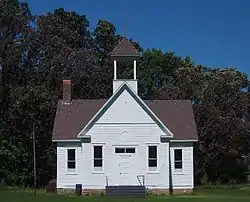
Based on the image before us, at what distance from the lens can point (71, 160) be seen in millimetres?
42781

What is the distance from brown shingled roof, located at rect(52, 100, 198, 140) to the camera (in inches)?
1702

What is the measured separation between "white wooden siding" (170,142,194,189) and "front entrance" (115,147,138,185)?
3051 mm

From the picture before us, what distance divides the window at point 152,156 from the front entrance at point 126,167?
1053 mm

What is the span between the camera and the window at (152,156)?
41.9 m

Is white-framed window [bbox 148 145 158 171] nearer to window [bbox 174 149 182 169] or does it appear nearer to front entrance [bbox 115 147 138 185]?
front entrance [bbox 115 147 138 185]

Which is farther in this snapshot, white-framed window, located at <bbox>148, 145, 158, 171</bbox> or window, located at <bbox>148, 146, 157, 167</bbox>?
window, located at <bbox>148, 146, 157, 167</bbox>

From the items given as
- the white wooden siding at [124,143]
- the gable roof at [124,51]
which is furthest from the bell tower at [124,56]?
the white wooden siding at [124,143]

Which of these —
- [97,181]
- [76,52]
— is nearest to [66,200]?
[97,181]

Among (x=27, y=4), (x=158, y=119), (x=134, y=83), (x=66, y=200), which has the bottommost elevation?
(x=66, y=200)

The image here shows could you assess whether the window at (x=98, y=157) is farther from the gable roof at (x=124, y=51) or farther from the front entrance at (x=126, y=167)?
the gable roof at (x=124, y=51)

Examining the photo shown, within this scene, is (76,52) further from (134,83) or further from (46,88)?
(134,83)

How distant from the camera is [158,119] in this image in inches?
1640

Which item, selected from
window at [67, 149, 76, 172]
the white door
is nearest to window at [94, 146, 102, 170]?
the white door

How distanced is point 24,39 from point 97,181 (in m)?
20.0
